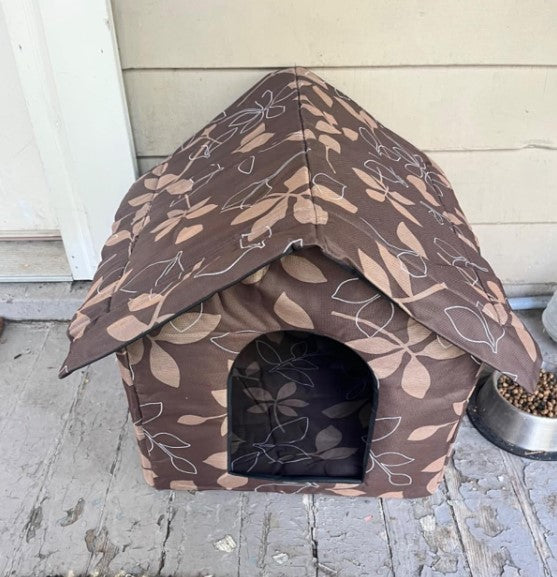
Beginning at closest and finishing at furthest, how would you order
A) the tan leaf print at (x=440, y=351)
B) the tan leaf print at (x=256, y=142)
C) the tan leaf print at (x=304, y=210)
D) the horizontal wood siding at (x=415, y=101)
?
the tan leaf print at (x=304, y=210) → the tan leaf print at (x=440, y=351) → the tan leaf print at (x=256, y=142) → the horizontal wood siding at (x=415, y=101)

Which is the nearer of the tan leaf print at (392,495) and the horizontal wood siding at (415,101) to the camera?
the tan leaf print at (392,495)

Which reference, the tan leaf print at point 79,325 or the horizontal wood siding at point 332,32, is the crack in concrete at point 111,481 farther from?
the horizontal wood siding at point 332,32

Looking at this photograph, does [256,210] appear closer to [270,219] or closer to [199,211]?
[270,219]

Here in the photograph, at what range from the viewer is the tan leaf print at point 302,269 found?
770 mm

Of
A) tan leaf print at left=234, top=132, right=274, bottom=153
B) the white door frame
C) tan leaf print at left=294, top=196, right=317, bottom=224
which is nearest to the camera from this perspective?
tan leaf print at left=294, top=196, right=317, bottom=224

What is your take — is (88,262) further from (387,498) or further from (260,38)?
(387,498)

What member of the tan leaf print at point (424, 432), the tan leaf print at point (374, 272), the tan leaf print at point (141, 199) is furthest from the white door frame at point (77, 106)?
the tan leaf print at point (424, 432)

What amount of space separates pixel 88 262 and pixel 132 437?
0.51 metres

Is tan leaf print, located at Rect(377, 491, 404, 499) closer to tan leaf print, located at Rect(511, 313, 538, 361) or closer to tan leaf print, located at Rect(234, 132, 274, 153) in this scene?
tan leaf print, located at Rect(511, 313, 538, 361)

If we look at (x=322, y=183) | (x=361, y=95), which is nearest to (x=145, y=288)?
(x=322, y=183)

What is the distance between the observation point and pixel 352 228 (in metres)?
0.75

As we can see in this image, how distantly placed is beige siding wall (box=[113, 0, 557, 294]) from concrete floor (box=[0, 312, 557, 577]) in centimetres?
67

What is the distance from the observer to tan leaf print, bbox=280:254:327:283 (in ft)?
2.52

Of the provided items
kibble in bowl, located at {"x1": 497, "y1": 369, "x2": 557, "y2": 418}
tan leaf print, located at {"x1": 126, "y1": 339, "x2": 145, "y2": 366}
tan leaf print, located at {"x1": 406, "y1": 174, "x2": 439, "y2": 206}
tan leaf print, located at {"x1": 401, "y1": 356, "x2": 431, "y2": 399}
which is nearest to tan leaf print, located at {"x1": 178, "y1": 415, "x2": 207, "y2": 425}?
tan leaf print, located at {"x1": 126, "y1": 339, "x2": 145, "y2": 366}
